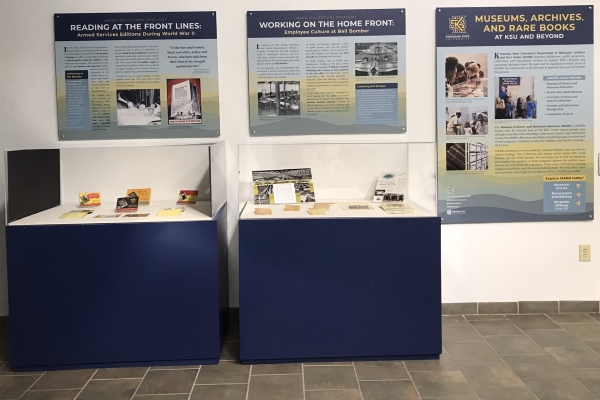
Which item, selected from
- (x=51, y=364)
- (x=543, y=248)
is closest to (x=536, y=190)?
(x=543, y=248)

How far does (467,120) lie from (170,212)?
188cm

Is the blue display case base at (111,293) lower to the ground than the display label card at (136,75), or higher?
lower

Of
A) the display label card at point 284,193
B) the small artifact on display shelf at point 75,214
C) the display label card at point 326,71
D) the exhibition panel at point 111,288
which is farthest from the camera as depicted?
the display label card at point 326,71

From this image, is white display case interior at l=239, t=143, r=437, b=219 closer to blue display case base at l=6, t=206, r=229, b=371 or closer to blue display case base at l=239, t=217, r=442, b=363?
blue display case base at l=239, t=217, r=442, b=363

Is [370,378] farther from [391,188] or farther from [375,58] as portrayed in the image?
[375,58]

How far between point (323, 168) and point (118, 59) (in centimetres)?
139

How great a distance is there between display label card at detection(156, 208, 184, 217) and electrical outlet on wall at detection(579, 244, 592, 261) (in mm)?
2513

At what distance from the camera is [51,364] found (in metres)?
3.22

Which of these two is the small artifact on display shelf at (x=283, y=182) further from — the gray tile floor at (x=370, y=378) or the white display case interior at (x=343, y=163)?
the gray tile floor at (x=370, y=378)

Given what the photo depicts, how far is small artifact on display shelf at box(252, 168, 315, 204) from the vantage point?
144 inches

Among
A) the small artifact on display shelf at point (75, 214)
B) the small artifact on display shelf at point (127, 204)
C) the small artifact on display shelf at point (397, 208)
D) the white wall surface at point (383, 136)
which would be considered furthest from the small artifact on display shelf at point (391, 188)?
the small artifact on display shelf at point (75, 214)

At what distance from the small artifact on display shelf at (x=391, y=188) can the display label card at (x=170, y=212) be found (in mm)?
1151

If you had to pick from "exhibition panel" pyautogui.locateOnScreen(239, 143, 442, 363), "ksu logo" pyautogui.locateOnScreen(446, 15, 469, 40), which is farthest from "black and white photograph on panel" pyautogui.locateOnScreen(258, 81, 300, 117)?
"ksu logo" pyautogui.locateOnScreen(446, 15, 469, 40)

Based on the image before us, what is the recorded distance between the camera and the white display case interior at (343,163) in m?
3.68
